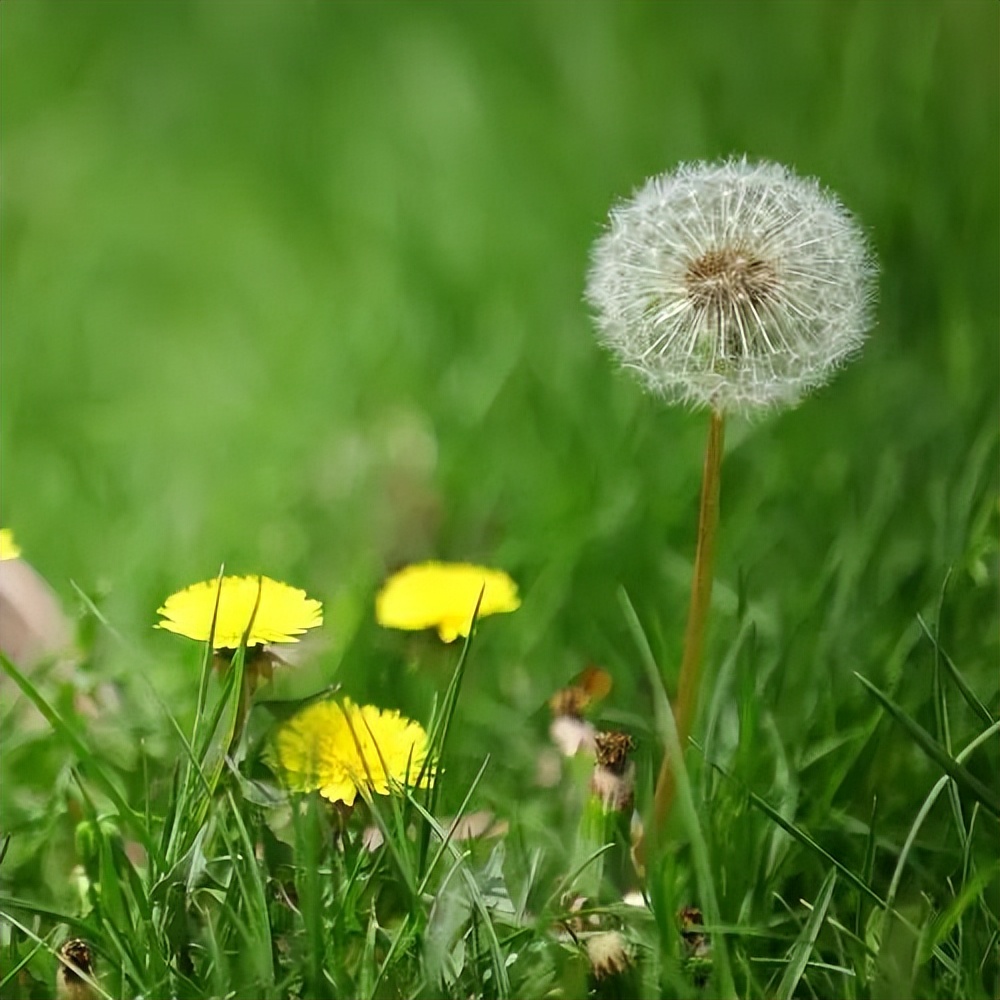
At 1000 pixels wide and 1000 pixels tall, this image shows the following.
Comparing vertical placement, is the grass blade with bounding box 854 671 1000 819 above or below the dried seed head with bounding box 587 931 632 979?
above

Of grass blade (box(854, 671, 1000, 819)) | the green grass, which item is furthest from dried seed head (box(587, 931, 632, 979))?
grass blade (box(854, 671, 1000, 819))

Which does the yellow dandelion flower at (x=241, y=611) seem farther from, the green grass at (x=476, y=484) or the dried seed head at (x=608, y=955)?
the dried seed head at (x=608, y=955)

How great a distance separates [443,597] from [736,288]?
195 mm

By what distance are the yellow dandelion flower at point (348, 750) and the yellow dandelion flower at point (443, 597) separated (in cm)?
5

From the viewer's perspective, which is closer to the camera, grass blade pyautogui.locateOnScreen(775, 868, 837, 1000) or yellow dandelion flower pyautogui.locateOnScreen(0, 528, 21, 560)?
grass blade pyautogui.locateOnScreen(775, 868, 837, 1000)

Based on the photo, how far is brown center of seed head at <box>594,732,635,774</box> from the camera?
1.63ft

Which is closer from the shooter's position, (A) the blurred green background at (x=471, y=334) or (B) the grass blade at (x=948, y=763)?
(B) the grass blade at (x=948, y=763)

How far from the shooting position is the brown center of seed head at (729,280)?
50 centimetres

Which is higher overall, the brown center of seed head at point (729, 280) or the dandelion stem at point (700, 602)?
the brown center of seed head at point (729, 280)

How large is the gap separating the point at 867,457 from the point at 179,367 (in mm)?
346

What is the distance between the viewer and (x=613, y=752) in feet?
1.63

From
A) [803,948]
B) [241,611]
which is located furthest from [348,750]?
[803,948]

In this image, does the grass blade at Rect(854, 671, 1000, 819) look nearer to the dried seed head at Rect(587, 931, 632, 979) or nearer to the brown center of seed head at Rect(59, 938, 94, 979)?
the dried seed head at Rect(587, 931, 632, 979)

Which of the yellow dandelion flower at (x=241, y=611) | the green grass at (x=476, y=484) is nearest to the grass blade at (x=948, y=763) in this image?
the green grass at (x=476, y=484)
